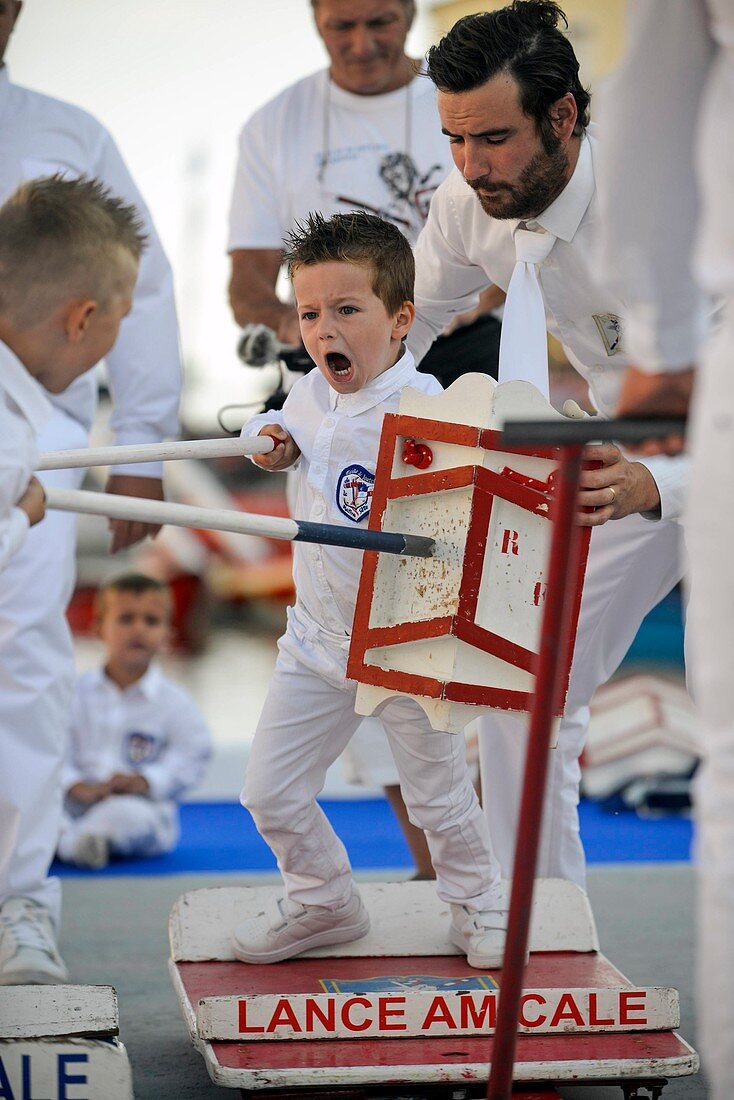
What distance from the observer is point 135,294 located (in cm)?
348

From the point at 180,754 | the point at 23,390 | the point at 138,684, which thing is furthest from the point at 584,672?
the point at 138,684

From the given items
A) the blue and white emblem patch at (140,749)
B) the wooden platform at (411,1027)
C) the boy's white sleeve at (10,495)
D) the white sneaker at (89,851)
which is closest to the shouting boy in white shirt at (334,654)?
the wooden platform at (411,1027)

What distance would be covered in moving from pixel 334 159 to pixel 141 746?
2.18 m

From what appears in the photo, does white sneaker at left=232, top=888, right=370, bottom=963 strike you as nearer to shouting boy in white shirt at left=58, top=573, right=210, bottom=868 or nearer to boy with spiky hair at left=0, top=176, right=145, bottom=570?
boy with spiky hair at left=0, top=176, right=145, bottom=570

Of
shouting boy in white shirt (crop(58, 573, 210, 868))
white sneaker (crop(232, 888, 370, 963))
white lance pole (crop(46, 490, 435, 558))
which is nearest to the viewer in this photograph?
white lance pole (crop(46, 490, 435, 558))

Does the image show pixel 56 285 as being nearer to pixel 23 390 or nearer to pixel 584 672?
pixel 23 390

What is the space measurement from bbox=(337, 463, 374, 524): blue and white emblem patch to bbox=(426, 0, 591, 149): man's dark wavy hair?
728 mm

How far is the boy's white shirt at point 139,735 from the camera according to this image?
4.86 meters

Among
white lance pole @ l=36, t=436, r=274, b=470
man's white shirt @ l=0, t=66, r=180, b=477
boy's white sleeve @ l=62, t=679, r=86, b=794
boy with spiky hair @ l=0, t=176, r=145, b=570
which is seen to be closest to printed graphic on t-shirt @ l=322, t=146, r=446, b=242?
man's white shirt @ l=0, t=66, r=180, b=477

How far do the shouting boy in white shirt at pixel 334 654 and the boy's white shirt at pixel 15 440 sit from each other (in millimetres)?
588

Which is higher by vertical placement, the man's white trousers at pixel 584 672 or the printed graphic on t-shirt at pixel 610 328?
the printed graphic on t-shirt at pixel 610 328

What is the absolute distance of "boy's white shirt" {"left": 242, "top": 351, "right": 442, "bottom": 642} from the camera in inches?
101

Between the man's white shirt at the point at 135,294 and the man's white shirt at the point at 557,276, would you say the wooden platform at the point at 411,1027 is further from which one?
the man's white shirt at the point at 135,294

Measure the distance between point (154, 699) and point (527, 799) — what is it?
3478mm
